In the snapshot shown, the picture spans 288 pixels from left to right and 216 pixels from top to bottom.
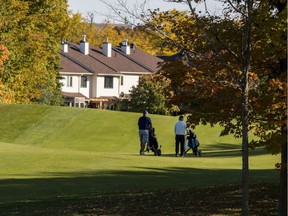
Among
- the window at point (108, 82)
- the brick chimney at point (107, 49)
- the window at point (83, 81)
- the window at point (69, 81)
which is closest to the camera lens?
the window at point (69, 81)

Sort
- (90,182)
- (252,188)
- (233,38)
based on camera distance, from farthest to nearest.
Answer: (90,182)
(252,188)
(233,38)

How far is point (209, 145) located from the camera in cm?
4575

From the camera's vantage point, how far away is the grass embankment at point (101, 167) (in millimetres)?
19938

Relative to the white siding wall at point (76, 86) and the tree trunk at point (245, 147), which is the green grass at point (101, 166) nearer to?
the tree trunk at point (245, 147)

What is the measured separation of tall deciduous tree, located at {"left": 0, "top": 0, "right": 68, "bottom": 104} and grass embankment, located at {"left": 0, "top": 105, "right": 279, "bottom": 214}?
995cm

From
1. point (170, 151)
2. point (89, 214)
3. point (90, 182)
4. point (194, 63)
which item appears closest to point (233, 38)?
point (194, 63)

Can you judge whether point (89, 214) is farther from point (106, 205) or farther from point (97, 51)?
point (97, 51)

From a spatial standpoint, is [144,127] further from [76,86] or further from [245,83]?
[76,86]

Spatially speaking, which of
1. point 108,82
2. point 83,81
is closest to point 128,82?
point 108,82

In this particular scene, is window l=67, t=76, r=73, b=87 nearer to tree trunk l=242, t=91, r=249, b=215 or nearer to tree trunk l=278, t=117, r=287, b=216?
tree trunk l=278, t=117, r=287, b=216

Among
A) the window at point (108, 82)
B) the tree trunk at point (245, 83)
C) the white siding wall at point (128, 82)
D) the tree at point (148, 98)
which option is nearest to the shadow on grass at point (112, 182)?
the tree trunk at point (245, 83)

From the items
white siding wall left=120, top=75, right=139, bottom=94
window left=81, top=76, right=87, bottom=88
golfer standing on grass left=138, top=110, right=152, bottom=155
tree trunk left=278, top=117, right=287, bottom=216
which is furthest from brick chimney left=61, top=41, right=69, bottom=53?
tree trunk left=278, top=117, right=287, bottom=216

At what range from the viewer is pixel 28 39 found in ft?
184

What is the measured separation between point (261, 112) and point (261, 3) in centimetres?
191
